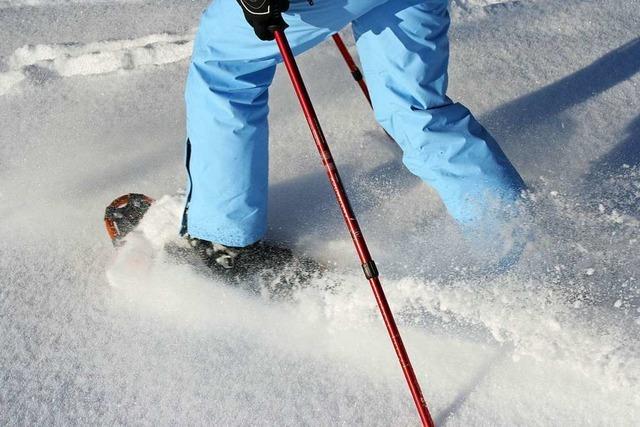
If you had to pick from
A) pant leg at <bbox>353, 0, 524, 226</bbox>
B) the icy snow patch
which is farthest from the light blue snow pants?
the icy snow patch

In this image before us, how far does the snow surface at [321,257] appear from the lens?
1871 millimetres

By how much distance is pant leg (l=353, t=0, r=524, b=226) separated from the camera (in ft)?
6.15

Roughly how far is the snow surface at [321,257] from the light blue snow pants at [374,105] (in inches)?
7.9

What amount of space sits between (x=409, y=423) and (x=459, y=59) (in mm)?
1538

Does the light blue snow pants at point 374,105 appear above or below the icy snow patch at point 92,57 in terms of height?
above

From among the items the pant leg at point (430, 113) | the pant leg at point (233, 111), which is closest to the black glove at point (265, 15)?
the pant leg at point (233, 111)

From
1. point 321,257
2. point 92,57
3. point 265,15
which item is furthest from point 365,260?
point 92,57

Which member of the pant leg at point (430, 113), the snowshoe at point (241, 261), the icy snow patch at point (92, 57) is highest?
the pant leg at point (430, 113)

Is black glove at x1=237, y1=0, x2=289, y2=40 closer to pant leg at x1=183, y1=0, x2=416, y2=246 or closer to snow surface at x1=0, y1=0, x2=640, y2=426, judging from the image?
pant leg at x1=183, y1=0, x2=416, y2=246

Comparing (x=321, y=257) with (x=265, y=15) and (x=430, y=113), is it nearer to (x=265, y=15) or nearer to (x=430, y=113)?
(x=430, y=113)

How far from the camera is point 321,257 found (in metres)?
2.24

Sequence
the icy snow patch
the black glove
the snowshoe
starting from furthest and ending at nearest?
1. the icy snow patch
2. the snowshoe
3. the black glove

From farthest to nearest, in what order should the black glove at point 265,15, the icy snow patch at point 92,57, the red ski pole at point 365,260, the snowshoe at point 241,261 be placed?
the icy snow patch at point 92,57, the snowshoe at point 241,261, the red ski pole at point 365,260, the black glove at point 265,15

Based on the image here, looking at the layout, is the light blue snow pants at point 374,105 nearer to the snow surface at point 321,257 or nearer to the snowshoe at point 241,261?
the snowshoe at point 241,261
